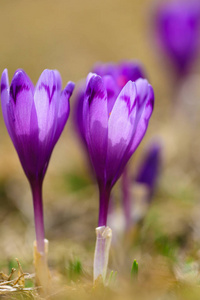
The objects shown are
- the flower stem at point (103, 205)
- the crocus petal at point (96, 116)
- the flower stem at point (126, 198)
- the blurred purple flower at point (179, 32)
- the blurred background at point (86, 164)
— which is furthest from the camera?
the blurred purple flower at point (179, 32)

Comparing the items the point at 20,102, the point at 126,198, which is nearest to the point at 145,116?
the point at 20,102

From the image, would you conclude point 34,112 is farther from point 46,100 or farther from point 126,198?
point 126,198

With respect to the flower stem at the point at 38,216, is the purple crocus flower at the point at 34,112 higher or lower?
higher

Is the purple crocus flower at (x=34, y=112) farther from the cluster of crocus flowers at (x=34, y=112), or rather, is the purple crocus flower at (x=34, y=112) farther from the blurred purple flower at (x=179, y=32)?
the blurred purple flower at (x=179, y=32)

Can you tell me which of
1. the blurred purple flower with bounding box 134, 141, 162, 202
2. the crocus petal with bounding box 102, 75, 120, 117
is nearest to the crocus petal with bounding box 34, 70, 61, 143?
the crocus petal with bounding box 102, 75, 120, 117

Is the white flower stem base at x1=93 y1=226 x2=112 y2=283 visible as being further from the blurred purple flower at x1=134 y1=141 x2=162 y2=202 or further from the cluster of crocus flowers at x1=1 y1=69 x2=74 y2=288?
the blurred purple flower at x1=134 y1=141 x2=162 y2=202

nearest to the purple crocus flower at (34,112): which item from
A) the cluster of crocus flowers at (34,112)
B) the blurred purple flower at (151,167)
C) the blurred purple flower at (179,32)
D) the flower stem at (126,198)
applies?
the cluster of crocus flowers at (34,112)
